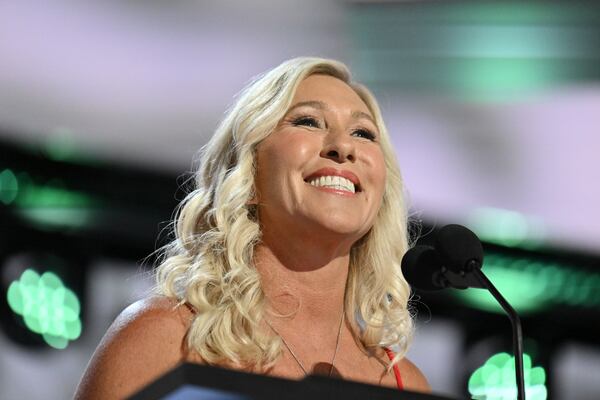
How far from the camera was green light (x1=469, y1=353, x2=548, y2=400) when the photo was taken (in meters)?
5.81

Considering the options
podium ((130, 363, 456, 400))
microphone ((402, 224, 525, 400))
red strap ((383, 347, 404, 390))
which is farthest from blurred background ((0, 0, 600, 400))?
podium ((130, 363, 456, 400))

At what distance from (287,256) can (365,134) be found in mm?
364

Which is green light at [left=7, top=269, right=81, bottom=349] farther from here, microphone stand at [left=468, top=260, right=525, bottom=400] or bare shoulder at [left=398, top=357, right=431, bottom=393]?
microphone stand at [left=468, top=260, right=525, bottom=400]

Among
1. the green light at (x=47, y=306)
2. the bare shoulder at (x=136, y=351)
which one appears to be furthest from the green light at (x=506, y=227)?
the bare shoulder at (x=136, y=351)

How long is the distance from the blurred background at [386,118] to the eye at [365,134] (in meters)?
2.52

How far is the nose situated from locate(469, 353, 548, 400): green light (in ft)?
11.2

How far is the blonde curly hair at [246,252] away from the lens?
243 cm

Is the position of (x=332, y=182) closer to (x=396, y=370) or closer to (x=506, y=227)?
(x=396, y=370)

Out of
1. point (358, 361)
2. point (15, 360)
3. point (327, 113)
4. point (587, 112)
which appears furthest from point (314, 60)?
point (587, 112)

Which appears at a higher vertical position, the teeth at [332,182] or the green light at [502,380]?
the teeth at [332,182]

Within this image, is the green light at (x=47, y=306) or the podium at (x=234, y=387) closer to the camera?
the podium at (x=234, y=387)

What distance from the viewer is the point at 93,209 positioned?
536cm

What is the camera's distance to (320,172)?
2.54 m

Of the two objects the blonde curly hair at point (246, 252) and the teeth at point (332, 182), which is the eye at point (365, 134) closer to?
the blonde curly hair at point (246, 252)
